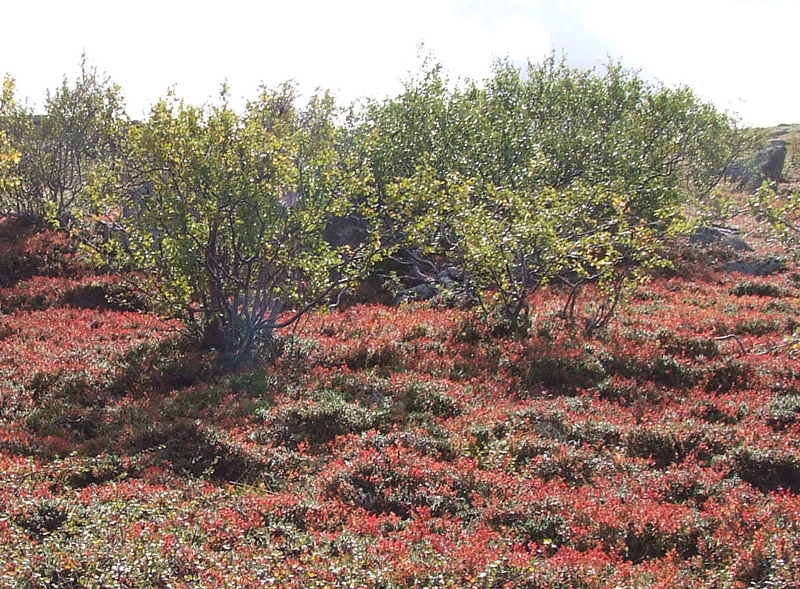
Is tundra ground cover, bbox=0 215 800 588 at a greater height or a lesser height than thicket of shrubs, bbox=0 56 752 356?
lesser

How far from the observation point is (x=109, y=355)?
43.8ft

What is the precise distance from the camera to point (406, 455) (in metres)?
9.08

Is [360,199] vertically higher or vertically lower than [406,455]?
higher

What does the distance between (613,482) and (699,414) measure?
346 cm

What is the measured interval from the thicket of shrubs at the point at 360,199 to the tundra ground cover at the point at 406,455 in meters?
1.46

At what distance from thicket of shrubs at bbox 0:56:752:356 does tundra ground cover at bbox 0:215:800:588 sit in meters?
1.46

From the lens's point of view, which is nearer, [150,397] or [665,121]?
[150,397]

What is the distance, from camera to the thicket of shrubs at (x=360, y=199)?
12969 millimetres

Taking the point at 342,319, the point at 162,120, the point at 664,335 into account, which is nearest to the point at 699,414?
the point at 664,335

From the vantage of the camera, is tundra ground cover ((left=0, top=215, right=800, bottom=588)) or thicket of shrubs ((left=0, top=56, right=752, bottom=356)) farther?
thicket of shrubs ((left=0, top=56, right=752, bottom=356))

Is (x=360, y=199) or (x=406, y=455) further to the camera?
(x=360, y=199)

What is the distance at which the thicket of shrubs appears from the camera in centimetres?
1297

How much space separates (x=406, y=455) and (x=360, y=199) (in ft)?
49.8

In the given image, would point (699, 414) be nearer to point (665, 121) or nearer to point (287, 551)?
point (287, 551)
